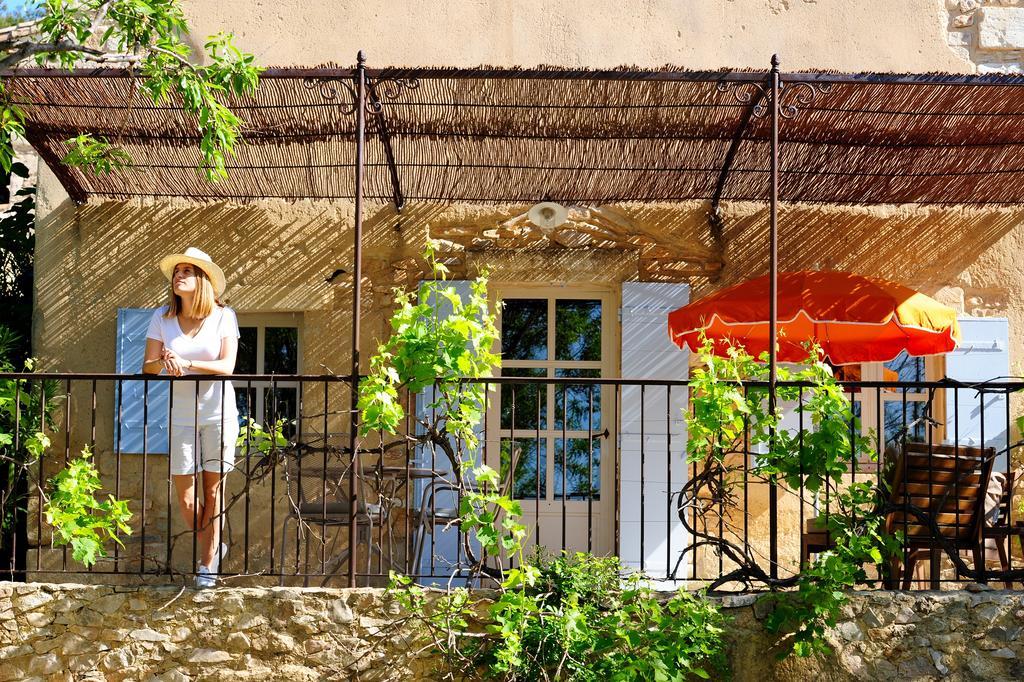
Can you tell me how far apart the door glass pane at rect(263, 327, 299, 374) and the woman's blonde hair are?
186 centimetres

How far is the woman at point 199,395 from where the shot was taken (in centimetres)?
481

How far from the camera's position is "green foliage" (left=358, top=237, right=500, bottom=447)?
174 inches

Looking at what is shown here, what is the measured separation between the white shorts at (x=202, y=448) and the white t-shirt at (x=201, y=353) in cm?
3

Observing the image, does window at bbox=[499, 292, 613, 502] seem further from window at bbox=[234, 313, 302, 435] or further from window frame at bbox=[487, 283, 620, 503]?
window at bbox=[234, 313, 302, 435]

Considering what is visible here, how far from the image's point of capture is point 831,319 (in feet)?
18.0

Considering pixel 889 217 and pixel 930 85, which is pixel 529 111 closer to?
pixel 930 85

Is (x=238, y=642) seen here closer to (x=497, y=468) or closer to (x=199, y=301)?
(x=199, y=301)

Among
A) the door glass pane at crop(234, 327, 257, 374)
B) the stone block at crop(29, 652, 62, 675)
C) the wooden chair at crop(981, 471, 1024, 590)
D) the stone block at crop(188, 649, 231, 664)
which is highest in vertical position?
the door glass pane at crop(234, 327, 257, 374)

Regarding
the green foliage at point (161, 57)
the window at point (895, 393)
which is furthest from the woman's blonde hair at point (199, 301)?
the window at point (895, 393)

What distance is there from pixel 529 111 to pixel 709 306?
133cm

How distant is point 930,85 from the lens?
4918 millimetres

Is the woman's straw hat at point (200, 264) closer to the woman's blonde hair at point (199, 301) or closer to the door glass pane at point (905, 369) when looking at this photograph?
the woman's blonde hair at point (199, 301)

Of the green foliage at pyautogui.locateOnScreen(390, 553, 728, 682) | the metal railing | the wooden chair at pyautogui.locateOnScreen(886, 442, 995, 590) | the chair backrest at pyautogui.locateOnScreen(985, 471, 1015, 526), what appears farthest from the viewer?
the metal railing

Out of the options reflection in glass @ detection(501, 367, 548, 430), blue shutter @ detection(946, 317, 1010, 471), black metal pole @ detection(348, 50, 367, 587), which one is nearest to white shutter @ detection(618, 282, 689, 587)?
reflection in glass @ detection(501, 367, 548, 430)
